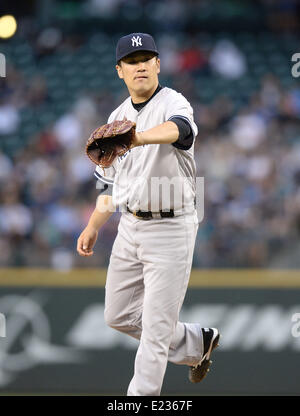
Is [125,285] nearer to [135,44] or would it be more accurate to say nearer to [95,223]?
[95,223]

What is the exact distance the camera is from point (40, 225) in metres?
7.93

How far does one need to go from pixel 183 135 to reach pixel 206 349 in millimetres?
1334

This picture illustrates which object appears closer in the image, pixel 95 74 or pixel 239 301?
pixel 239 301

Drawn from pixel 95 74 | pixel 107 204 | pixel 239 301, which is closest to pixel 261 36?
pixel 95 74

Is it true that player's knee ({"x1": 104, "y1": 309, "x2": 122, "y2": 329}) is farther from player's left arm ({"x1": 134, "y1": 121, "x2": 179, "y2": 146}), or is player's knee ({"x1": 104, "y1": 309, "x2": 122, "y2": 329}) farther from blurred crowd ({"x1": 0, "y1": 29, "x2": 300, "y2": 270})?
blurred crowd ({"x1": 0, "y1": 29, "x2": 300, "y2": 270})

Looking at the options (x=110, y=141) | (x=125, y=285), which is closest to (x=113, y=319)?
(x=125, y=285)

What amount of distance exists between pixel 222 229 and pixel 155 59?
4.08m

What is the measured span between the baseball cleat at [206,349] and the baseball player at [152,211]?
0.25 m

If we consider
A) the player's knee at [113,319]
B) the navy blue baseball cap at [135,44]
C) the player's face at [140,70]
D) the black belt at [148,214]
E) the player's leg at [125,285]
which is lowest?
the player's knee at [113,319]

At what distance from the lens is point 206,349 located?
4.24 metres

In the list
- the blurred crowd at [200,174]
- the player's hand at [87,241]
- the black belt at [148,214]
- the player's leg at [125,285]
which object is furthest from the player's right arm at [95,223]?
the blurred crowd at [200,174]

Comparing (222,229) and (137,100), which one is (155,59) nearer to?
(137,100)

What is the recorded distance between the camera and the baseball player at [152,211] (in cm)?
379

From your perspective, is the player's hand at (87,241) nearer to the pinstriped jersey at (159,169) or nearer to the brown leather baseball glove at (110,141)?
the pinstriped jersey at (159,169)
